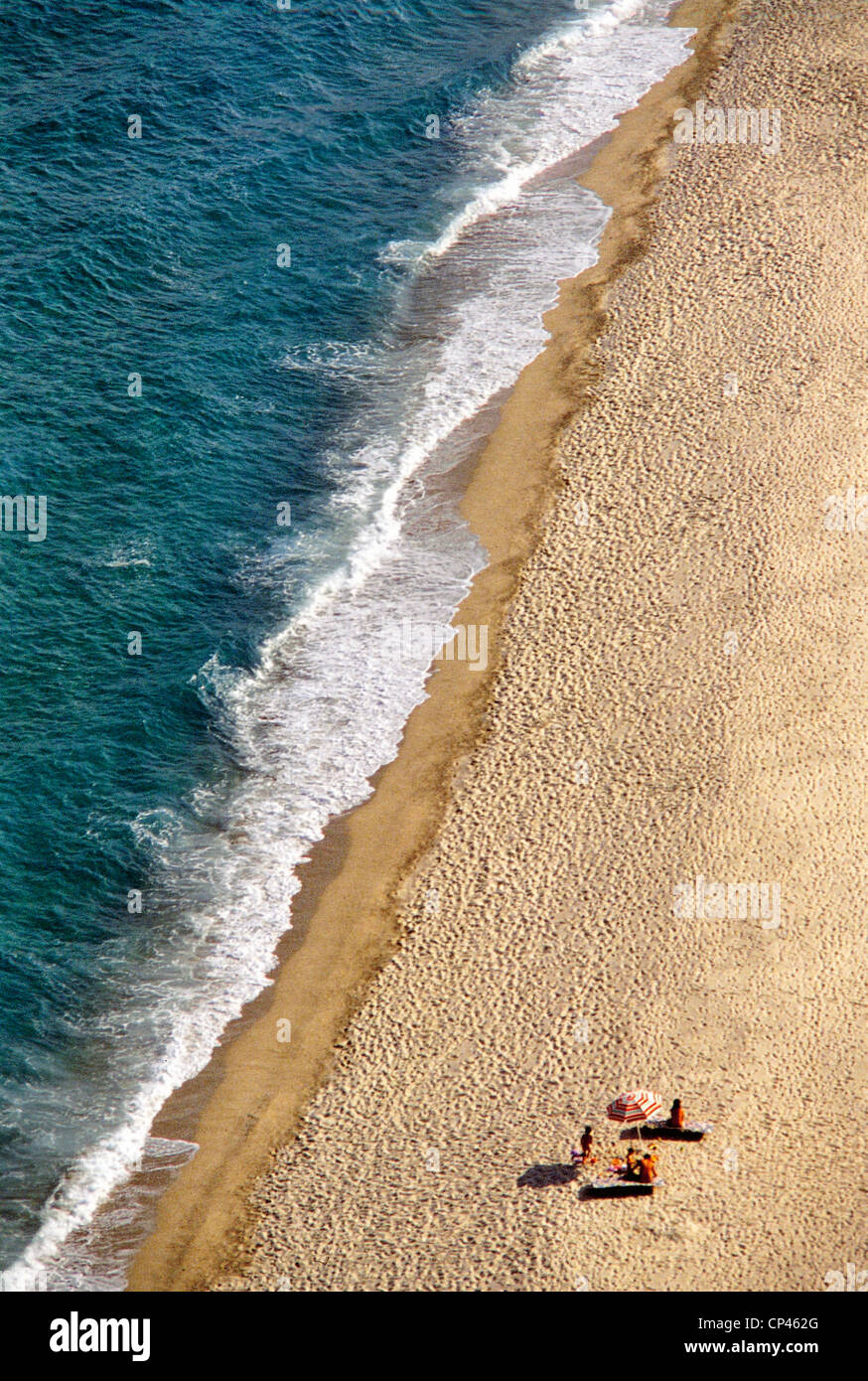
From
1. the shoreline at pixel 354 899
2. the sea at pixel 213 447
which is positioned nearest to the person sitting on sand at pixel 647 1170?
the shoreline at pixel 354 899

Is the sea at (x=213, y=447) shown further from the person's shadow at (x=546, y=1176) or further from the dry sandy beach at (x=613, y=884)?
the person's shadow at (x=546, y=1176)

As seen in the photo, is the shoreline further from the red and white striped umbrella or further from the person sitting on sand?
the person sitting on sand

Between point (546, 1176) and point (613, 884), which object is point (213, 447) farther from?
point (546, 1176)

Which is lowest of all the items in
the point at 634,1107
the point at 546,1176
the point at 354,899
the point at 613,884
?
the point at 546,1176

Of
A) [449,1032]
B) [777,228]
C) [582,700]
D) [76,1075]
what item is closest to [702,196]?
[777,228]

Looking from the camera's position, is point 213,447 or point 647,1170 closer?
point 647,1170

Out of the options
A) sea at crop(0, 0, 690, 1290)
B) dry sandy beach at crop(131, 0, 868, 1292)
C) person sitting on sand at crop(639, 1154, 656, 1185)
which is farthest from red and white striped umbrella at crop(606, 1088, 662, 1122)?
sea at crop(0, 0, 690, 1290)

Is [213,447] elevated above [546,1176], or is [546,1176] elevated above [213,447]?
[213,447]

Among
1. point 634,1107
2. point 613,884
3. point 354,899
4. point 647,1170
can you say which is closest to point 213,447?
point 354,899

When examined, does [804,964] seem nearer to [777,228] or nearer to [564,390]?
[564,390]
